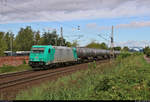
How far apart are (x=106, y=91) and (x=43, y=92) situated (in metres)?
2.71

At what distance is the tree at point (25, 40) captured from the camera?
9906 centimetres

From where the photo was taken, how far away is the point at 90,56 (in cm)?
4606

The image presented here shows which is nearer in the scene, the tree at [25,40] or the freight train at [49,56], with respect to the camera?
the freight train at [49,56]

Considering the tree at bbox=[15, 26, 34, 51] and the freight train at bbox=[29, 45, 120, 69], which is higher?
the tree at bbox=[15, 26, 34, 51]

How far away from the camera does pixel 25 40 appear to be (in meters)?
99.3

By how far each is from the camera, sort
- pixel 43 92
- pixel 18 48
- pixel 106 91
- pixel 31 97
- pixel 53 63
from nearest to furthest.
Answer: pixel 31 97 → pixel 43 92 → pixel 106 91 → pixel 53 63 → pixel 18 48

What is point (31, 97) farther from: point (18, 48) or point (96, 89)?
point (18, 48)

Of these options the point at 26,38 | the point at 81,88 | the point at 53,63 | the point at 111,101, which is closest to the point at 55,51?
the point at 53,63

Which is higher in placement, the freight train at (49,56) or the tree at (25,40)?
the tree at (25,40)

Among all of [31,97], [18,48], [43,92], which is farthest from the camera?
[18,48]

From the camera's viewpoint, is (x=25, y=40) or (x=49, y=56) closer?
(x=49, y=56)

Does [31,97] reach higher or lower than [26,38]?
lower

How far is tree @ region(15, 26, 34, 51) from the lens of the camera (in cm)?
9906

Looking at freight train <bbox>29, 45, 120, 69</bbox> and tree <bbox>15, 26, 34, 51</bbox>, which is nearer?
freight train <bbox>29, 45, 120, 69</bbox>
